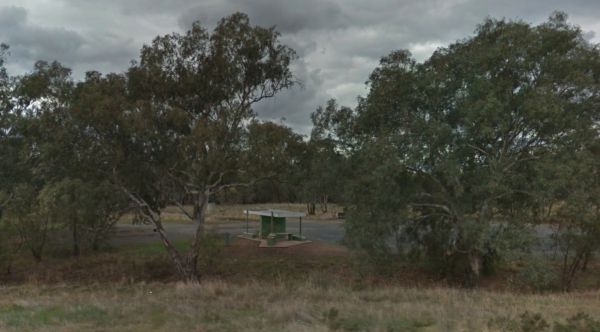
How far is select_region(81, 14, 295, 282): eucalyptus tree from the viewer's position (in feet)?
57.9

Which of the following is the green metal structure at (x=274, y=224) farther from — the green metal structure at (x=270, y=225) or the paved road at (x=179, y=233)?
the paved road at (x=179, y=233)

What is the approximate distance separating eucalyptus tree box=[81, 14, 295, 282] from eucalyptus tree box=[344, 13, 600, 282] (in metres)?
4.54

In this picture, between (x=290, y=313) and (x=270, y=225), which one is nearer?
(x=290, y=313)

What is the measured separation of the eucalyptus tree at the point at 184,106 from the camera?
17.6m

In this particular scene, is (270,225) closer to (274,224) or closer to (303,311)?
(274,224)

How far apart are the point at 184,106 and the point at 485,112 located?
10230mm

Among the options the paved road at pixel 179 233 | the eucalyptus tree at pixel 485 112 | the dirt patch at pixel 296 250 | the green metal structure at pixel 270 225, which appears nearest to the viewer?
the eucalyptus tree at pixel 485 112

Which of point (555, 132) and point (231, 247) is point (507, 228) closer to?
point (555, 132)

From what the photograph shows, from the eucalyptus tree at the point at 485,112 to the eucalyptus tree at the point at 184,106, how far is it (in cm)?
454

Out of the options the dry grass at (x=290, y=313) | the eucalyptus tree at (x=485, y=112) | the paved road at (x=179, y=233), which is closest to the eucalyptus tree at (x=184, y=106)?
the eucalyptus tree at (x=485, y=112)

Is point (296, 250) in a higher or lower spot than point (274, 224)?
lower

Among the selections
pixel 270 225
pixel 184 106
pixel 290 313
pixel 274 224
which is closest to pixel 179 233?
pixel 270 225

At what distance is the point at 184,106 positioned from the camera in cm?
1920

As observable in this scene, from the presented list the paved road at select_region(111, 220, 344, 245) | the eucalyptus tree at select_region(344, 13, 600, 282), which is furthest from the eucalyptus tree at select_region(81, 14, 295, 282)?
the paved road at select_region(111, 220, 344, 245)
